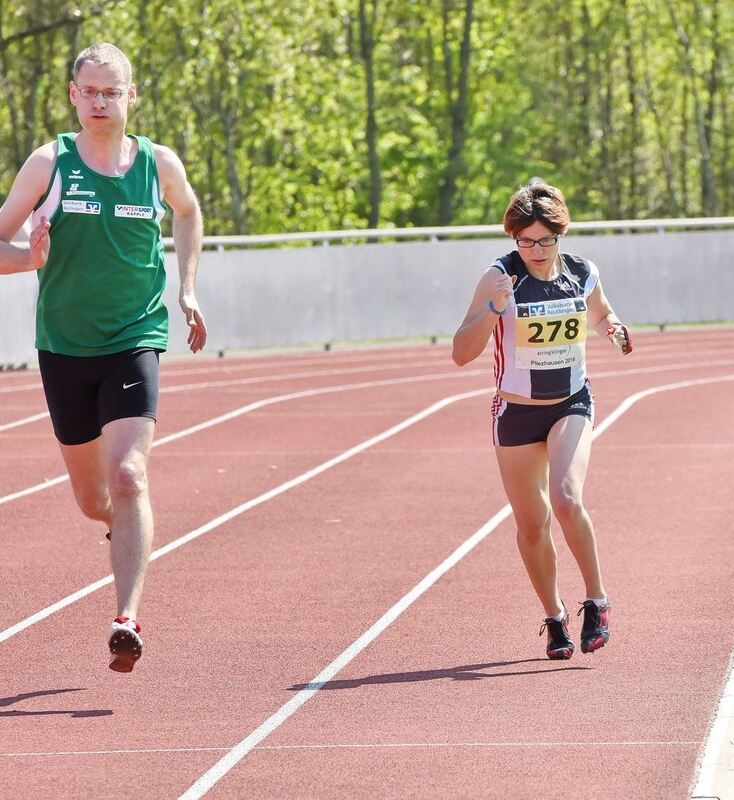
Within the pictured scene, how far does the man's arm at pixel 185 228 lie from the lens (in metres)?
6.28

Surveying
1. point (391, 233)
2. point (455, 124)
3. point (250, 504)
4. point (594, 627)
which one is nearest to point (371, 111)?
point (455, 124)

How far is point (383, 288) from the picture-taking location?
25.9 meters

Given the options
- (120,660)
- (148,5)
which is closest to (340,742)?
(120,660)

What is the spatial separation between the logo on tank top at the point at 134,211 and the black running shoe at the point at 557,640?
2103 mm

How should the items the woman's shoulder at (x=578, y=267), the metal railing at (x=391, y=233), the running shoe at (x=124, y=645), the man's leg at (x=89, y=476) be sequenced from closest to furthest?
the running shoe at (x=124, y=645) → the man's leg at (x=89, y=476) → the woman's shoulder at (x=578, y=267) → the metal railing at (x=391, y=233)

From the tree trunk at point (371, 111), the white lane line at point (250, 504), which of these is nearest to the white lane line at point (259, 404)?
the white lane line at point (250, 504)

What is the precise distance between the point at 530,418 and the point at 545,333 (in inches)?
12.8

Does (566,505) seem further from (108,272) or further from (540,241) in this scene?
(108,272)

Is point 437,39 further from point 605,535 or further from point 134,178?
point 134,178

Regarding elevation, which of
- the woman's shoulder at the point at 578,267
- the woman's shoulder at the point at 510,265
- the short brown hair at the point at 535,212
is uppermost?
the short brown hair at the point at 535,212

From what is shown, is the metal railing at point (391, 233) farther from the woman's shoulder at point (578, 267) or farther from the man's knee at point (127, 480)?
the man's knee at point (127, 480)

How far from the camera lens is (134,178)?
614 cm

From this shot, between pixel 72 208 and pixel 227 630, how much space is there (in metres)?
2.10

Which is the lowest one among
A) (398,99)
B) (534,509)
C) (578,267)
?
(534,509)
